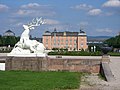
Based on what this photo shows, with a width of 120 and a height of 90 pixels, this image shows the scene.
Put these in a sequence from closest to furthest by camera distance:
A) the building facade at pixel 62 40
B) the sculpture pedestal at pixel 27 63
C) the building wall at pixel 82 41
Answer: the sculpture pedestal at pixel 27 63, the building wall at pixel 82 41, the building facade at pixel 62 40

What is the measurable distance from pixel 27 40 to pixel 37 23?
4.08 feet

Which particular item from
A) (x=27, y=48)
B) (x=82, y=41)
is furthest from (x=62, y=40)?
(x=27, y=48)

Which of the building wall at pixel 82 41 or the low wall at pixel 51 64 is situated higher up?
the building wall at pixel 82 41

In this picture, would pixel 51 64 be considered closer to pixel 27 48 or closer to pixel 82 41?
pixel 27 48

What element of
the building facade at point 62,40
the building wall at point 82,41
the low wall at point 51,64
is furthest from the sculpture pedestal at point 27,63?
the building facade at point 62,40

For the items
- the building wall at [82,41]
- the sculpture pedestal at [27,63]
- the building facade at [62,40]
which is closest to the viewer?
the sculpture pedestal at [27,63]

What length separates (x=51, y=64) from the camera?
59.3ft

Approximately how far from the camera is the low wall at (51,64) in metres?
17.4

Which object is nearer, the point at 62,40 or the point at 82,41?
the point at 82,41

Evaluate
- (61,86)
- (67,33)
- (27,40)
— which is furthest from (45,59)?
(67,33)

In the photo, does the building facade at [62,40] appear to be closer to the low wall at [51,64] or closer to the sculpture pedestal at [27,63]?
the low wall at [51,64]

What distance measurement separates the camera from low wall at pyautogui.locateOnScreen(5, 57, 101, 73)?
17.4 m

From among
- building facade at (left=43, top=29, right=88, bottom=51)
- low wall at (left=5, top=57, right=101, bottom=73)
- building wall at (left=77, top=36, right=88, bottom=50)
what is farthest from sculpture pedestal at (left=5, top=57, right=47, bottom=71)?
building facade at (left=43, top=29, right=88, bottom=51)

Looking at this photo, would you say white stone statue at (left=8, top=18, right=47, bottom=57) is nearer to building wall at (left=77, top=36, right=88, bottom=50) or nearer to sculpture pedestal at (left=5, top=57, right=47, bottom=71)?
sculpture pedestal at (left=5, top=57, right=47, bottom=71)
